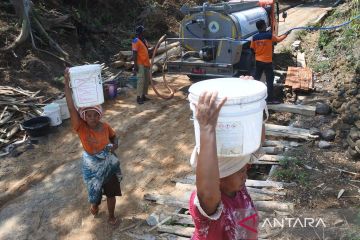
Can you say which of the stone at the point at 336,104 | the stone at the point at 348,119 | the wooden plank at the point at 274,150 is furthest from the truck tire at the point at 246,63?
the wooden plank at the point at 274,150

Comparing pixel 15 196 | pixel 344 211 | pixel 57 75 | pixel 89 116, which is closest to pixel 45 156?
pixel 15 196

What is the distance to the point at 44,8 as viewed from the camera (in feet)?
43.4

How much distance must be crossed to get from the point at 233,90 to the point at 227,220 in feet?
2.29

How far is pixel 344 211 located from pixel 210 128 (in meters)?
3.71

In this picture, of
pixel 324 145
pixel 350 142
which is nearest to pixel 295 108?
pixel 324 145

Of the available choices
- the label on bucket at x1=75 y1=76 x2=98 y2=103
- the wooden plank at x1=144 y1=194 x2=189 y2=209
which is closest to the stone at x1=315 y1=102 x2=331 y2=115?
the wooden plank at x1=144 y1=194 x2=189 y2=209

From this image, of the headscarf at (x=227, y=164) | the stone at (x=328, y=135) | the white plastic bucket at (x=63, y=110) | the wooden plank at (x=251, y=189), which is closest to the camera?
the headscarf at (x=227, y=164)

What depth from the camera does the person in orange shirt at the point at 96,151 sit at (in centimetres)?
442

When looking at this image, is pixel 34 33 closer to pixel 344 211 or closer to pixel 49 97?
pixel 49 97

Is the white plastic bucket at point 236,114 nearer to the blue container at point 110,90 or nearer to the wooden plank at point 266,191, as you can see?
the wooden plank at point 266,191

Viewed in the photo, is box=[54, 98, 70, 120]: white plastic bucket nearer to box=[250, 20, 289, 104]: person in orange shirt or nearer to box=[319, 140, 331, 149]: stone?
box=[250, 20, 289, 104]: person in orange shirt

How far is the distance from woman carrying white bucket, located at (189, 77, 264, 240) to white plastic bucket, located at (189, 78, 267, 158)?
0.25 ft

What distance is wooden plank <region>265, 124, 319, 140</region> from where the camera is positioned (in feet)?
23.0

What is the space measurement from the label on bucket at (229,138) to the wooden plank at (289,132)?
5.32 m
